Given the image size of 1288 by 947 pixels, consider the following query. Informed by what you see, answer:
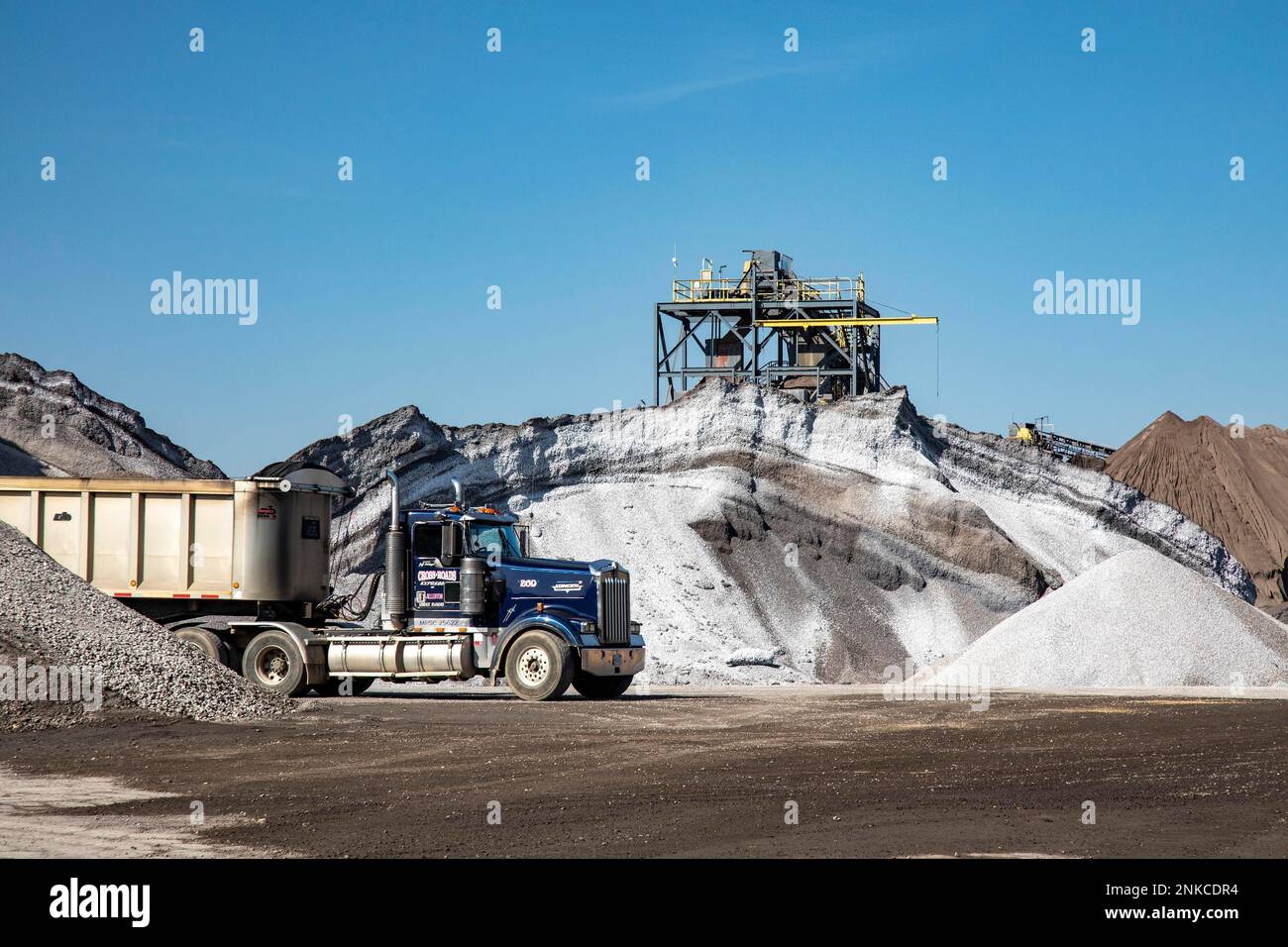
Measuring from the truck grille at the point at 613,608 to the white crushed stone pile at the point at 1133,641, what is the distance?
8.95 m

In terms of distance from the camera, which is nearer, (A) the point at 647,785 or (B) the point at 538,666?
(A) the point at 647,785

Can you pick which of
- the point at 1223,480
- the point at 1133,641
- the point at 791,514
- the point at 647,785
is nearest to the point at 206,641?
the point at 647,785

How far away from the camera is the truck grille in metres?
22.1

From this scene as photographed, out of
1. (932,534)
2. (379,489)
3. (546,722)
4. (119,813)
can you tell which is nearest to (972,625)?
(932,534)

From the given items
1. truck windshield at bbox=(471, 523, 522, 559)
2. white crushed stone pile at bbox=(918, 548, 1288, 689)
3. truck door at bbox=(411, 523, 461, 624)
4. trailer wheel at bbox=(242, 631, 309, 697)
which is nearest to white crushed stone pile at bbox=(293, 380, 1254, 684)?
white crushed stone pile at bbox=(918, 548, 1288, 689)

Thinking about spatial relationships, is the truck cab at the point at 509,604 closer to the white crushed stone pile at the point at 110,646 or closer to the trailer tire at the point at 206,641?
the trailer tire at the point at 206,641

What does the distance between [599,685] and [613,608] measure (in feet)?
5.30

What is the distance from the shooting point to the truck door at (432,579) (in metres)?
22.2

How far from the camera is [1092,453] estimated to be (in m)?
62.7

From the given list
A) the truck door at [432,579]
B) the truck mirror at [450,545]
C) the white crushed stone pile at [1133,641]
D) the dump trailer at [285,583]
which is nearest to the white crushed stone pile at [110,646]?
the dump trailer at [285,583]

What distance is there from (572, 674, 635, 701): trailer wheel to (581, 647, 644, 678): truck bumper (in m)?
0.31

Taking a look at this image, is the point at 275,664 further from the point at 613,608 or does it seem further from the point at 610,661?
the point at 613,608

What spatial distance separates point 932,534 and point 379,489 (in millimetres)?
16281

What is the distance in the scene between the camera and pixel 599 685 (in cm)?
2317
